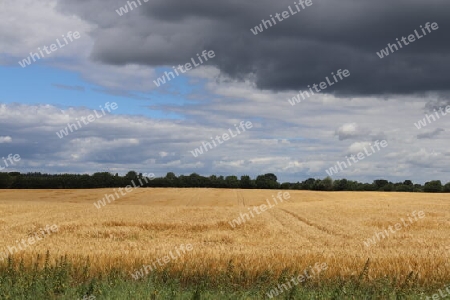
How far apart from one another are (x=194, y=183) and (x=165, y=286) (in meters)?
106

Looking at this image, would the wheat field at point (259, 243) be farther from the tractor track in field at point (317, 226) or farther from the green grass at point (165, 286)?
the green grass at point (165, 286)

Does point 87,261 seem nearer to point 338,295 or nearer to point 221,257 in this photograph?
point 221,257

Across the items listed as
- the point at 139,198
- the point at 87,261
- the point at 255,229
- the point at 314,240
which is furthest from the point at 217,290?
the point at 139,198

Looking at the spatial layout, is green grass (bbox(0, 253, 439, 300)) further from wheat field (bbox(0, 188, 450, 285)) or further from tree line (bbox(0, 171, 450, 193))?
tree line (bbox(0, 171, 450, 193))

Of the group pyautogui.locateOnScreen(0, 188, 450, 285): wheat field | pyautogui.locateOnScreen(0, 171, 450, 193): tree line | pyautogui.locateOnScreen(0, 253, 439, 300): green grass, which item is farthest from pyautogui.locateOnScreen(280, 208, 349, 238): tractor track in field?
pyautogui.locateOnScreen(0, 171, 450, 193): tree line

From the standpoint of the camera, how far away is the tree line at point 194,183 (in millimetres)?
104250

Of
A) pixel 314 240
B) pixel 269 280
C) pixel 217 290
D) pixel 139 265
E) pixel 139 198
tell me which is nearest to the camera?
pixel 217 290

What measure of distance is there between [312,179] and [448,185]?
2965 cm

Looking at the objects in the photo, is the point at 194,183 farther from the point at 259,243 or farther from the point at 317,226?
the point at 259,243

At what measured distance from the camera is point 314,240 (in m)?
22.8

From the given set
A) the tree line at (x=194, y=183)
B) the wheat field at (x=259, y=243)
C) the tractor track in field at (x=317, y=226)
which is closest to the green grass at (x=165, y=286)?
the wheat field at (x=259, y=243)

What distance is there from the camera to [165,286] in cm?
1147

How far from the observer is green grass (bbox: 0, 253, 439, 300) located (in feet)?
33.2

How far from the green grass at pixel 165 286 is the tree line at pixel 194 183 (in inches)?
3783
